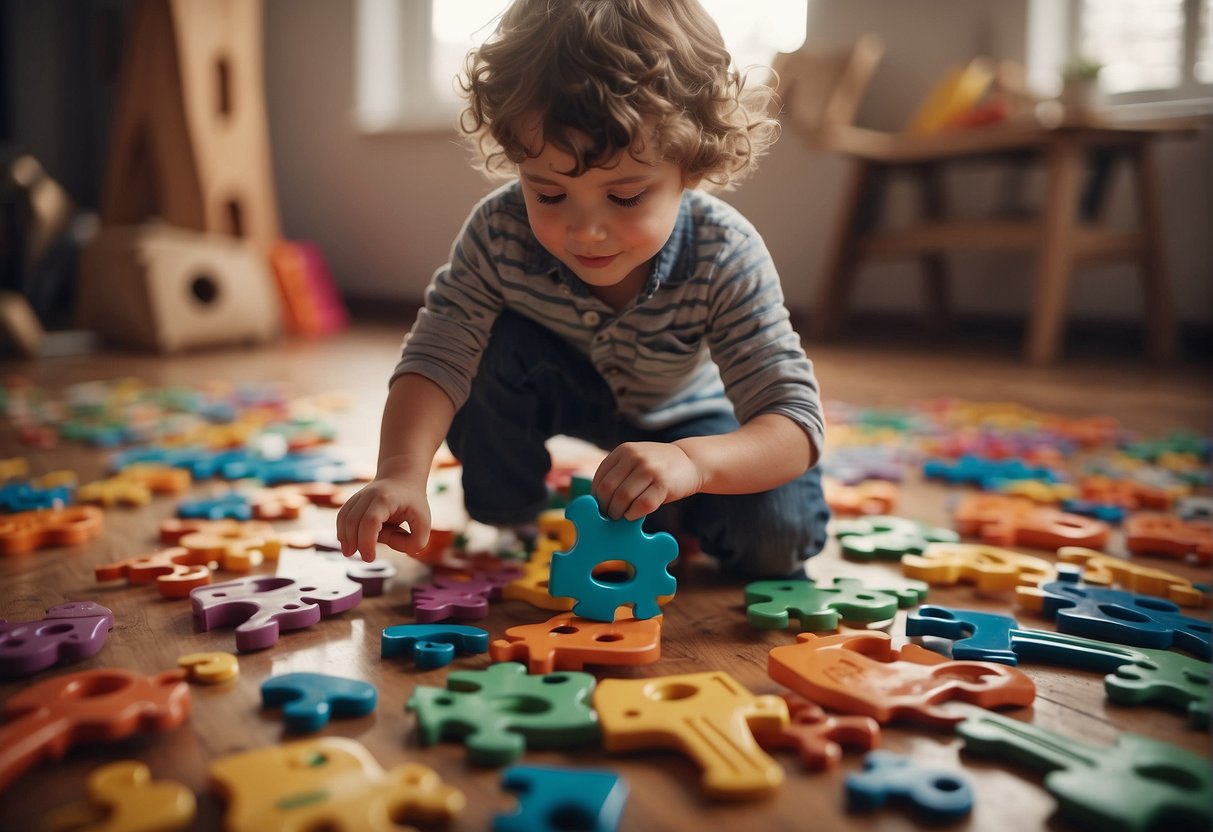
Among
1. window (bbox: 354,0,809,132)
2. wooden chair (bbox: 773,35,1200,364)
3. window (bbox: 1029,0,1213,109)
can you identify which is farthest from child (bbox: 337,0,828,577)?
→ window (bbox: 354,0,809,132)

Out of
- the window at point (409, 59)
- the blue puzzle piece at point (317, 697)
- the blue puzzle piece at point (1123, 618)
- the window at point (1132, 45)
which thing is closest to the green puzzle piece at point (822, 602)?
the blue puzzle piece at point (1123, 618)

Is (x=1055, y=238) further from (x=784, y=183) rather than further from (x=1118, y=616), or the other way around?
(x=1118, y=616)

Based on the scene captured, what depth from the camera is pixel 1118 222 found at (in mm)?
2748

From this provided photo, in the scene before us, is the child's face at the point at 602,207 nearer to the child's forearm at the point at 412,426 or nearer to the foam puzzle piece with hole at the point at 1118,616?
the child's forearm at the point at 412,426

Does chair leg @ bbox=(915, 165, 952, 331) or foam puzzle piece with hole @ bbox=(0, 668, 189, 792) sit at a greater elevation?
chair leg @ bbox=(915, 165, 952, 331)

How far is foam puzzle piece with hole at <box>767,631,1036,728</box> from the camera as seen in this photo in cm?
69

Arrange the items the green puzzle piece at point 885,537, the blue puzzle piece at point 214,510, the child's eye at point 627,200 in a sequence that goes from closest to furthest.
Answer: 1. the child's eye at point 627,200
2. the green puzzle piece at point 885,537
3. the blue puzzle piece at point 214,510

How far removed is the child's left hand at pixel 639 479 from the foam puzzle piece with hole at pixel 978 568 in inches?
12.3

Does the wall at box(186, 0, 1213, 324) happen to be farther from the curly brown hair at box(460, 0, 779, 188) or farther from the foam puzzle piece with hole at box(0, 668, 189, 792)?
the foam puzzle piece with hole at box(0, 668, 189, 792)

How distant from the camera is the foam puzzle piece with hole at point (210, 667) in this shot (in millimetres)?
731

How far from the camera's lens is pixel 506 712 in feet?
2.23

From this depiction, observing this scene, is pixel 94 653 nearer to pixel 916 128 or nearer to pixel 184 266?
pixel 184 266

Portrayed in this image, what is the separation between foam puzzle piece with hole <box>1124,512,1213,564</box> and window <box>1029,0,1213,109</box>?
6.38 ft

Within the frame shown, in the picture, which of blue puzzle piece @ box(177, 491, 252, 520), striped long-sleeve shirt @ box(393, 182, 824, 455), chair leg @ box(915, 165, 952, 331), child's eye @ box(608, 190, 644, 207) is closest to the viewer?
child's eye @ box(608, 190, 644, 207)
